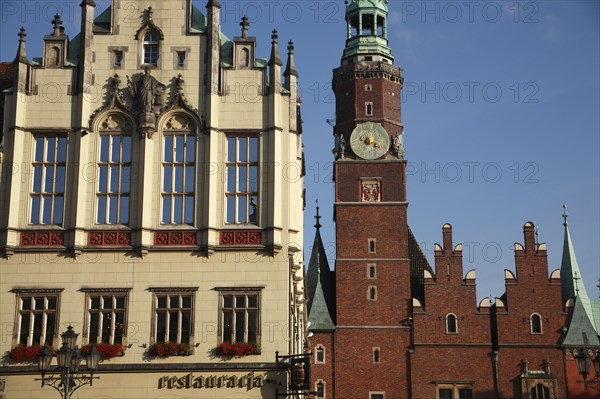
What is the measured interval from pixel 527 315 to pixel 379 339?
10.9 m

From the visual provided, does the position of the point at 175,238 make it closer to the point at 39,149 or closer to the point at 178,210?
the point at 178,210

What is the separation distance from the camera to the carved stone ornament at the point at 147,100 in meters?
32.8

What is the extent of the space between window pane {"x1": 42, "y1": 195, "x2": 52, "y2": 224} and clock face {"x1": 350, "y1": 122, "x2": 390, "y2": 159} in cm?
4446

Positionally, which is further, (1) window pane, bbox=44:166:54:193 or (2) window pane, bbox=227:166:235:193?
(1) window pane, bbox=44:166:54:193

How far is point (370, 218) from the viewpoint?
73938 mm

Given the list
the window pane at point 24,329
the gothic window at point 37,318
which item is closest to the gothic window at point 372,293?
the gothic window at point 37,318

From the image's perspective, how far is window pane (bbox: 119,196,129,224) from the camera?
107 feet

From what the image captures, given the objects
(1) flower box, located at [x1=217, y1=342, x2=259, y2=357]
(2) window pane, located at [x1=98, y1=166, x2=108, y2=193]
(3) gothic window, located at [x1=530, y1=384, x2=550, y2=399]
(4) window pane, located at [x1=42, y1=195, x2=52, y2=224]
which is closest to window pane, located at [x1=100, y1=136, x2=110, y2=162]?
(2) window pane, located at [x1=98, y1=166, x2=108, y2=193]

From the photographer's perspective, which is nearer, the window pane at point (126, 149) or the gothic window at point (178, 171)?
the gothic window at point (178, 171)

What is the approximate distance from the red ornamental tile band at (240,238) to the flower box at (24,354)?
6.38 meters

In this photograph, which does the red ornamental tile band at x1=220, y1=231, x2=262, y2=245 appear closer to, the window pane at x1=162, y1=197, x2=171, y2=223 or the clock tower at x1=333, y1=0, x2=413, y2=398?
the window pane at x1=162, y1=197, x2=171, y2=223

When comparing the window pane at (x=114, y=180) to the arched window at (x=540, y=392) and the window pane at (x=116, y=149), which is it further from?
the arched window at (x=540, y=392)

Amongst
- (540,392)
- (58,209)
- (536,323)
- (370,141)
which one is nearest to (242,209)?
(58,209)

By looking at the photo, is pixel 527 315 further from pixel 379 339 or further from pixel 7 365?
pixel 7 365
